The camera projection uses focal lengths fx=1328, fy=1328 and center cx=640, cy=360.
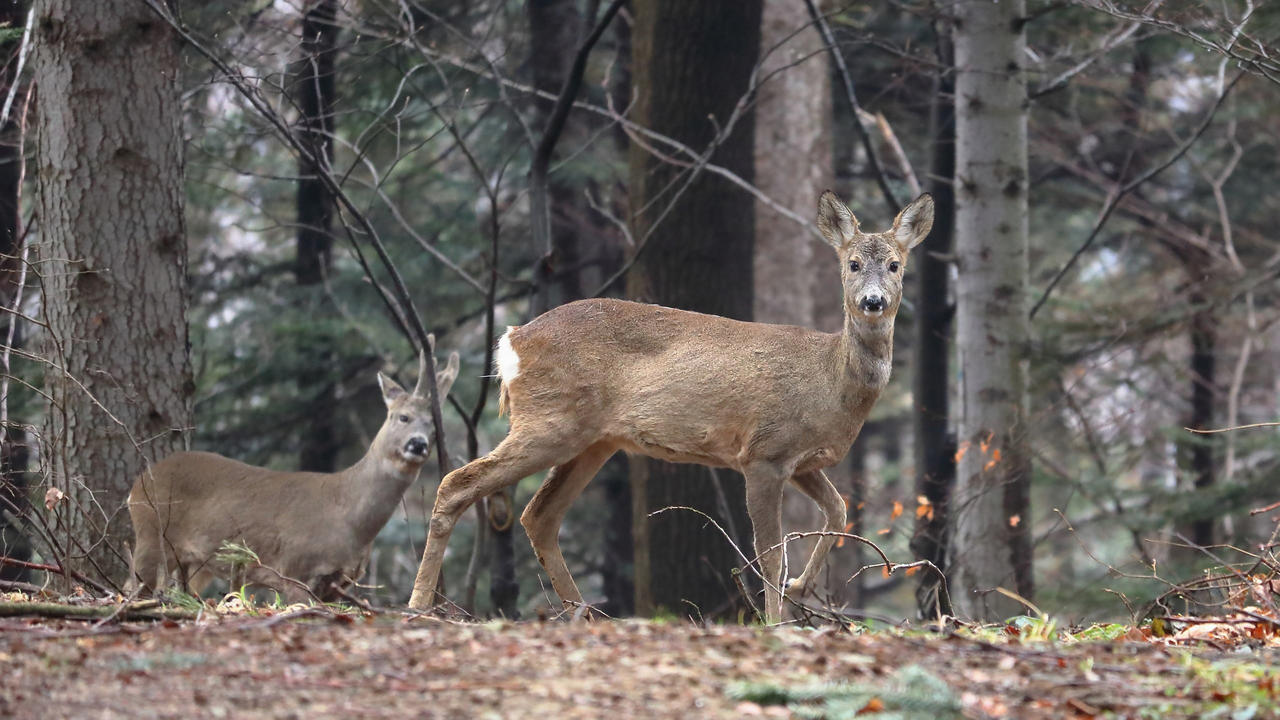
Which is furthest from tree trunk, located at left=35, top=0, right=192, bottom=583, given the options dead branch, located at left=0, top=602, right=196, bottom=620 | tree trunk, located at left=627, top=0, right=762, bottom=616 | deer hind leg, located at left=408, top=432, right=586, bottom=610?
tree trunk, located at left=627, top=0, right=762, bottom=616

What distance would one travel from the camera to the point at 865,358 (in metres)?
6.98

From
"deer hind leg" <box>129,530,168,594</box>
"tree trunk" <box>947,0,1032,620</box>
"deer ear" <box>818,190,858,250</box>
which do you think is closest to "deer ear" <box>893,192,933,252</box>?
"deer ear" <box>818,190,858,250</box>

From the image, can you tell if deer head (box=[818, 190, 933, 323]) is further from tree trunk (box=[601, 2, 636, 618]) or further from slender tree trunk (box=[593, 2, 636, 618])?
slender tree trunk (box=[593, 2, 636, 618])

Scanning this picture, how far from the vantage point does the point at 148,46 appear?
7.76 metres

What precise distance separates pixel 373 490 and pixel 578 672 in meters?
5.29

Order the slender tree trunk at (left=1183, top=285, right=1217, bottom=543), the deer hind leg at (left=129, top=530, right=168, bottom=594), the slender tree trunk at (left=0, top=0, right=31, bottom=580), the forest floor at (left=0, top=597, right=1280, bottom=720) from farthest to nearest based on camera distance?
the slender tree trunk at (left=1183, top=285, right=1217, bottom=543) < the slender tree trunk at (left=0, top=0, right=31, bottom=580) < the deer hind leg at (left=129, top=530, right=168, bottom=594) < the forest floor at (left=0, top=597, right=1280, bottom=720)

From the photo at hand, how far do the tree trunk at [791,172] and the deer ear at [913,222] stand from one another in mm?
6663

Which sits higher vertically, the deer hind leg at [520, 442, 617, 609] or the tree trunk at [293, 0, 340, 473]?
the tree trunk at [293, 0, 340, 473]

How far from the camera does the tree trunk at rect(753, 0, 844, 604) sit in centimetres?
1412

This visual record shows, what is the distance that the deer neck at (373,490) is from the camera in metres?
8.96

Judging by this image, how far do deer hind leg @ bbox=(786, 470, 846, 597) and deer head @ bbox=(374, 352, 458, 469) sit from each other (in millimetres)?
2734

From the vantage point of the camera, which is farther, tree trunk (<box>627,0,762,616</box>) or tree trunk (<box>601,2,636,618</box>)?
tree trunk (<box>601,2,636,618</box>)

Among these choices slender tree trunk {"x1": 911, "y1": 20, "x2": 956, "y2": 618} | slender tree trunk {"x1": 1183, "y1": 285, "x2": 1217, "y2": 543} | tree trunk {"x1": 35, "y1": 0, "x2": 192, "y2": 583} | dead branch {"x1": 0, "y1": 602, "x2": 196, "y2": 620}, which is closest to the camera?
dead branch {"x1": 0, "y1": 602, "x2": 196, "y2": 620}

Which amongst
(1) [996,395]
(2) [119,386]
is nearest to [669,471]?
(1) [996,395]
